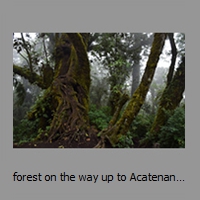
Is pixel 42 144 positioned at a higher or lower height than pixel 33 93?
lower

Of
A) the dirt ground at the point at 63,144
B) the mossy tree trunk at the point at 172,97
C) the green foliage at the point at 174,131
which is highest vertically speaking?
the mossy tree trunk at the point at 172,97

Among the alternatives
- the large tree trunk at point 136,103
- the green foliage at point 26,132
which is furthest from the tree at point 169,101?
the green foliage at point 26,132

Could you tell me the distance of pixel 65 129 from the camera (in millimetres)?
6508

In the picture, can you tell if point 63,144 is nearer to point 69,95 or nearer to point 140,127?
point 69,95

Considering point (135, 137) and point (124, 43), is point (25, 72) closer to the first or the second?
point (124, 43)

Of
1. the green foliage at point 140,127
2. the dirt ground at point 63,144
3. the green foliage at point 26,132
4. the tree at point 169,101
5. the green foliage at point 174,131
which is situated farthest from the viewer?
the green foliage at point 140,127

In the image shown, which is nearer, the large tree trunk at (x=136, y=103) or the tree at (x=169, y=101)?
the large tree trunk at (x=136, y=103)

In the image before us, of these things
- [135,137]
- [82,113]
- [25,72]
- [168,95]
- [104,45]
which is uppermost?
[104,45]

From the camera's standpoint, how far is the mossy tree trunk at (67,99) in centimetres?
651

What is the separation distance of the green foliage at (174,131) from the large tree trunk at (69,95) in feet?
7.87

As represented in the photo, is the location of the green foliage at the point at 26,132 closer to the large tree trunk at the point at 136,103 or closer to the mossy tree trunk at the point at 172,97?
the large tree trunk at the point at 136,103

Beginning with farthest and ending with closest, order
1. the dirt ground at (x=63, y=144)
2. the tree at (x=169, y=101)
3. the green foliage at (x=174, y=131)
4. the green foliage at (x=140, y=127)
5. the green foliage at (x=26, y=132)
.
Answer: the green foliage at (x=140, y=127), the green foliage at (x=26, y=132), the tree at (x=169, y=101), the green foliage at (x=174, y=131), the dirt ground at (x=63, y=144)
